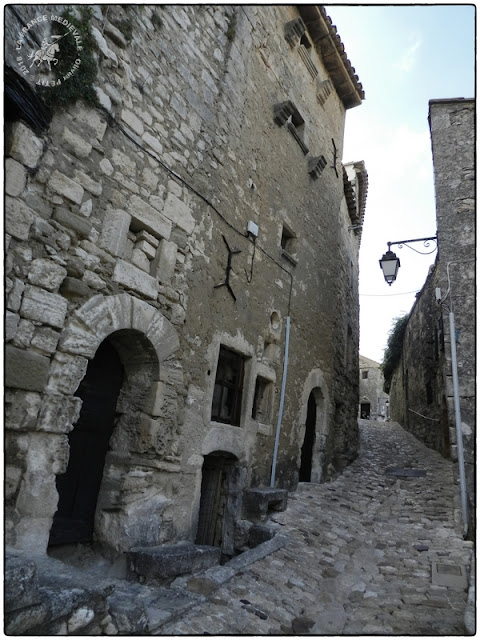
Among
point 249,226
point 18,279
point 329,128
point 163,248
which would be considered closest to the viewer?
point 18,279

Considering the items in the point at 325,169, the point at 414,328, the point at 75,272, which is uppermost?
the point at 325,169

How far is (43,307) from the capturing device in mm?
2881

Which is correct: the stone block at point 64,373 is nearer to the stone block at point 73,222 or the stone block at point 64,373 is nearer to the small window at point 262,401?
the stone block at point 73,222

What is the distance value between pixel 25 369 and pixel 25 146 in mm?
1479

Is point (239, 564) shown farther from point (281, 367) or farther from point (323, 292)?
point (323, 292)

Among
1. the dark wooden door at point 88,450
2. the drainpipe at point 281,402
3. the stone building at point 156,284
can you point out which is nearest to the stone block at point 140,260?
the stone building at point 156,284

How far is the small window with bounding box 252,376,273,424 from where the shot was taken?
19.5 feet

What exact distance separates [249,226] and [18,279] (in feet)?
11.2

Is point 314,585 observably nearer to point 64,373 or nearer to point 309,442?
point 64,373

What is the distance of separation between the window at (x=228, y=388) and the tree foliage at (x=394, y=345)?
10.8 meters

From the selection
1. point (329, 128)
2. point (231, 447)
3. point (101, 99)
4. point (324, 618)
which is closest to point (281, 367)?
point (231, 447)

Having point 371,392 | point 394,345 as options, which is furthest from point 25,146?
point 371,392

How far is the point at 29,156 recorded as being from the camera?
2877 mm

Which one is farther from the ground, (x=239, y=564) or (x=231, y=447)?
(x=231, y=447)
